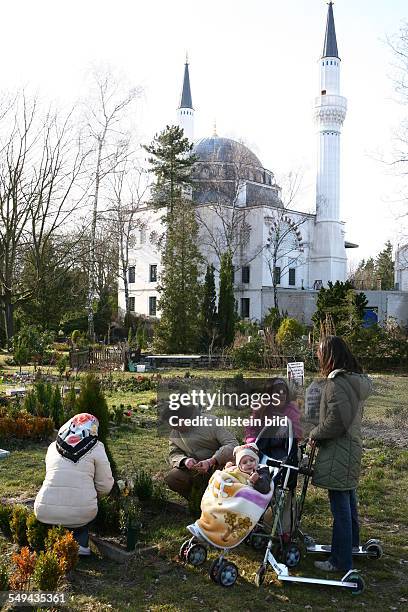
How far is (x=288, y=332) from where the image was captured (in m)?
23.4

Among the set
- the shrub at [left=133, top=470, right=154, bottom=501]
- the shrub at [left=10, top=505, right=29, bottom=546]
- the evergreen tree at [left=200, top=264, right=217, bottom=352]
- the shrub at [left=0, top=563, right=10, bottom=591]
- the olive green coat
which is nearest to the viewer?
the shrub at [left=0, top=563, right=10, bottom=591]

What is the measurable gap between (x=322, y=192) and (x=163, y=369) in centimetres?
3131

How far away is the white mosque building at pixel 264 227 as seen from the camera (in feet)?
148

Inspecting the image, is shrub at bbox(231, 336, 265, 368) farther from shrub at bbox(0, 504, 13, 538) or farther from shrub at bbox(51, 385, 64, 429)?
shrub at bbox(0, 504, 13, 538)

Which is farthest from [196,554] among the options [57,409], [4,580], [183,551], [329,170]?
[329,170]

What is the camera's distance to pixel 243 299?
46469 mm

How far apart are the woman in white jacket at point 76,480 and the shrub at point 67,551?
0.36 metres

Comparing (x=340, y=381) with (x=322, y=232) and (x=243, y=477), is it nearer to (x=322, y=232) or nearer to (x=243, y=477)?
(x=243, y=477)

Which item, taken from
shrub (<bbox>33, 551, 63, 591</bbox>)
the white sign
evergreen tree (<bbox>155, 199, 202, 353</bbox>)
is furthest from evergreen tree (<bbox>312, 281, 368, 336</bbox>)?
shrub (<bbox>33, 551, 63, 591</bbox>)

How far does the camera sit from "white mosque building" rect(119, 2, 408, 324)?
45.0 meters

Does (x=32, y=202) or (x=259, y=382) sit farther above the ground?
(x=32, y=202)

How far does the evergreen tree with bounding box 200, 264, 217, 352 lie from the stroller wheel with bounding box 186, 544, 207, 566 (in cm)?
2270

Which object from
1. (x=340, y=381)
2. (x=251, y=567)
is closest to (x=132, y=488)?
(x=251, y=567)

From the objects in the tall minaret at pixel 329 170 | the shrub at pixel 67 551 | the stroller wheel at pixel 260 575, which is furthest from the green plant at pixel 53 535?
the tall minaret at pixel 329 170
